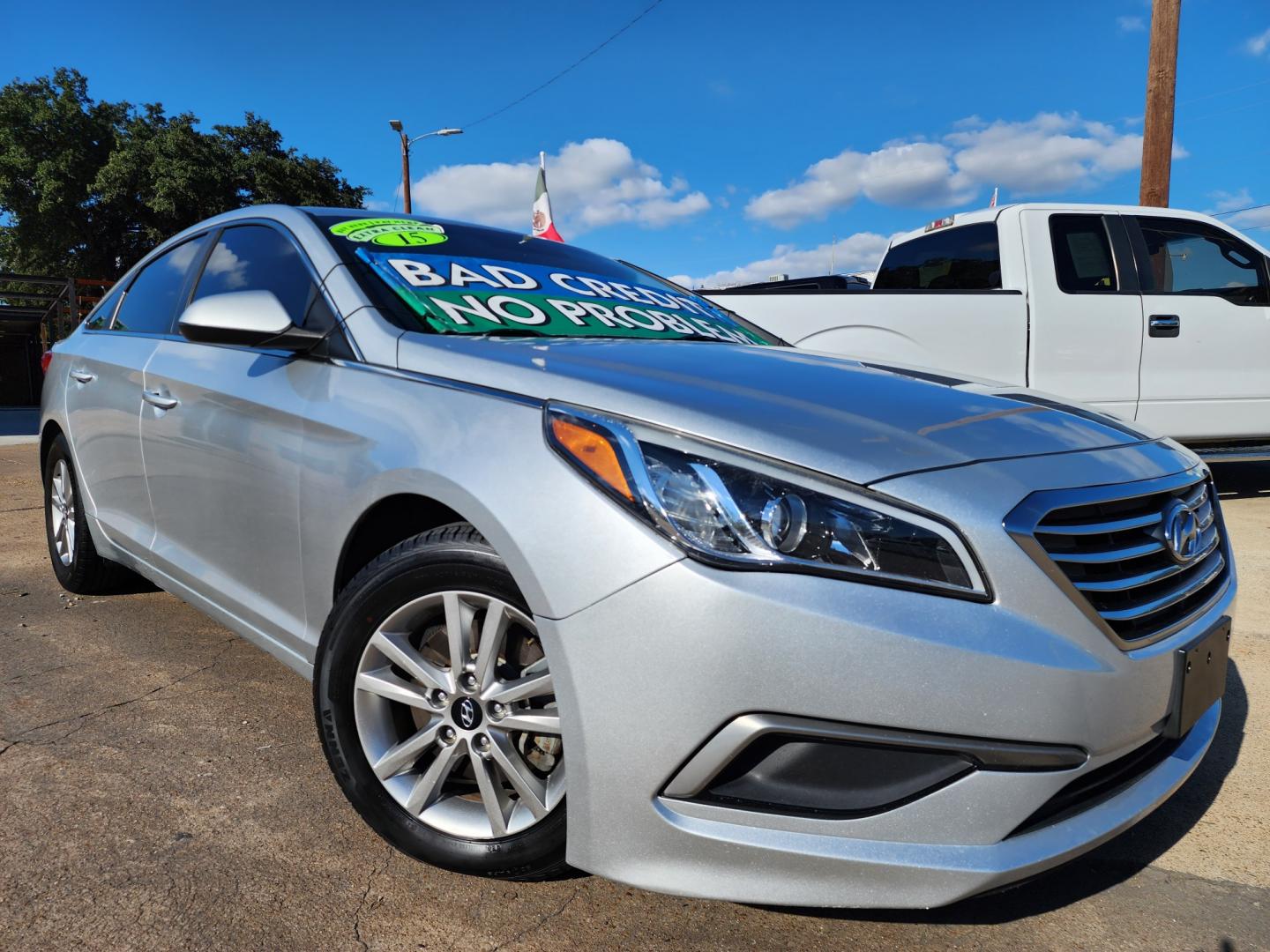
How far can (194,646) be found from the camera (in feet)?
10.5

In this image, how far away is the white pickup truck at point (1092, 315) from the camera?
541 cm

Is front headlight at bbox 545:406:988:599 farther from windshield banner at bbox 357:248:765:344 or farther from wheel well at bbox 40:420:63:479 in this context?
wheel well at bbox 40:420:63:479

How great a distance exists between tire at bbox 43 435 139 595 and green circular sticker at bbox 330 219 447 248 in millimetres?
1815

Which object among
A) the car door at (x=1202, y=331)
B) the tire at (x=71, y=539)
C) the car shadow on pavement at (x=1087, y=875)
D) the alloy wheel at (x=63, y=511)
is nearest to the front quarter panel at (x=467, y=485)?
the car shadow on pavement at (x=1087, y=875)

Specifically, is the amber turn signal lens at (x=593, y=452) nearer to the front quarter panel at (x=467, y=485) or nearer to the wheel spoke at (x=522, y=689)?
the front quarter panel at (x=467, y=485)

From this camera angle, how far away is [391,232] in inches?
102

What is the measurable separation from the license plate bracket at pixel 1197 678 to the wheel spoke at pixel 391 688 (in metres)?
1.35

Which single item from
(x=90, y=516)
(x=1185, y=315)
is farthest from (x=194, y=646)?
(x=1185, y=315)

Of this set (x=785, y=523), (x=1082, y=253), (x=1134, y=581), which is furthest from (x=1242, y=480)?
(x=785, y=523)

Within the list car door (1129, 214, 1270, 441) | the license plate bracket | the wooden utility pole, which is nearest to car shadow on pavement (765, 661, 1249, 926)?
the license plate bracket

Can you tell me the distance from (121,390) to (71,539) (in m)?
1.02

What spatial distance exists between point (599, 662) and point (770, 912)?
69cm

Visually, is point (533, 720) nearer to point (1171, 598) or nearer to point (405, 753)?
point (405, 753)

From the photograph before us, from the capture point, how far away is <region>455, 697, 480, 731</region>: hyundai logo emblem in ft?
5.62
